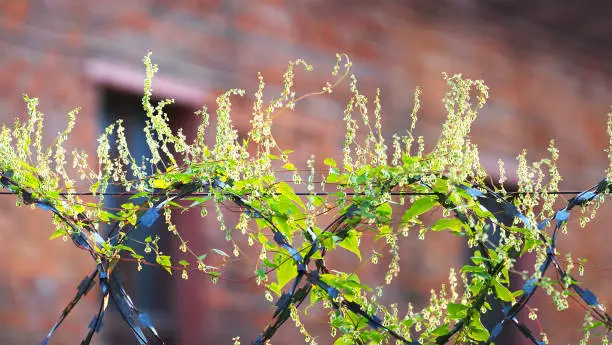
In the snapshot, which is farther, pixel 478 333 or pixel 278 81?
pixel 278 81

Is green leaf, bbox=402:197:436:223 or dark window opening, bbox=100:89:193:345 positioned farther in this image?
dark window opening, bbox=100:89:193:345

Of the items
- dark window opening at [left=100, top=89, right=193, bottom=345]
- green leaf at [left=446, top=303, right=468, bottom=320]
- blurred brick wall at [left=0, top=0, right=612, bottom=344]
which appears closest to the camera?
green leaf at [left=446, top=303, right=468, bottom=320]

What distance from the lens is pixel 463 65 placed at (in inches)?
219

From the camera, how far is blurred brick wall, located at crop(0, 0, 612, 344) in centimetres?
357

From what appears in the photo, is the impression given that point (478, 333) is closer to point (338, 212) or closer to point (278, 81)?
point (338, 212)

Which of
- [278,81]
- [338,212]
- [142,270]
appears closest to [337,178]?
[338,212]

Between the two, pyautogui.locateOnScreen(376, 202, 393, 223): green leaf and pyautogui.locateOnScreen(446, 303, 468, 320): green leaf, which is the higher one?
pyautogui.locateOnScreen(376, 202, 393, 223): green leaf

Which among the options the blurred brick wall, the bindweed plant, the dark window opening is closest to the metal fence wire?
the bindweed plant

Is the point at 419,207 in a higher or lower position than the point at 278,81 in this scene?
lower

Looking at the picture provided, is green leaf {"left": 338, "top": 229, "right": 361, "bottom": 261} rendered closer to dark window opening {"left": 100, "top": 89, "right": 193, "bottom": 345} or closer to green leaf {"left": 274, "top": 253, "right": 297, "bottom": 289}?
green leaf {"left": 274, "top": 253, "right": 297, "bottom": 289}

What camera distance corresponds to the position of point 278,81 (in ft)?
14.9

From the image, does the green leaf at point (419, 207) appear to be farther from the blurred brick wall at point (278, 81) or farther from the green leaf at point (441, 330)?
the blurred brick wall at point (278, 81)

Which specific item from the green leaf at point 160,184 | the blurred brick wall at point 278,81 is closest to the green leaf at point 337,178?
the green leaf at point 160,184

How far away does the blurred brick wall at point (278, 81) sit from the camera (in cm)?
357
